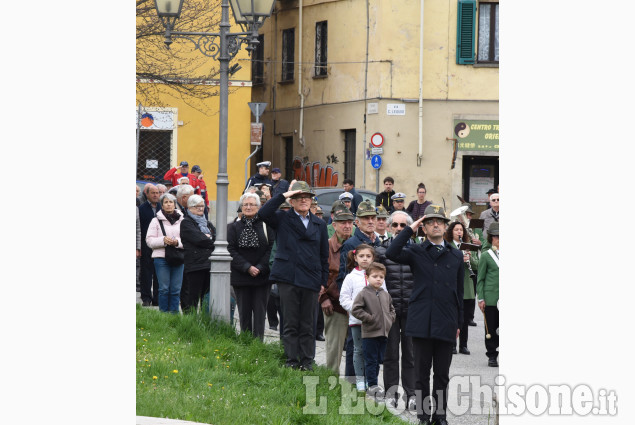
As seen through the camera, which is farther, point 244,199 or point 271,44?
point 271,44

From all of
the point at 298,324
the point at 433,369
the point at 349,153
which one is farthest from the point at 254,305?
the point at 349,153

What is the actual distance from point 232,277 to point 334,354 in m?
1.78

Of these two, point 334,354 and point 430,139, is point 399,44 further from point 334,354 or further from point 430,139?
point 334,354

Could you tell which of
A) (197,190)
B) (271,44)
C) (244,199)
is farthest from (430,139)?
(244,199)

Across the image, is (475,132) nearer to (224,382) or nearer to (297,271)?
(297,271)

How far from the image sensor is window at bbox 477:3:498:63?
3130cm

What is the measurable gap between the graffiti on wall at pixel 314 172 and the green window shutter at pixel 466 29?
511 centimetres

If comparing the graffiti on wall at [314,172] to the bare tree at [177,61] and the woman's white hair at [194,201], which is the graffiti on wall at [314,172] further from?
the woman's white hair at [194,201]

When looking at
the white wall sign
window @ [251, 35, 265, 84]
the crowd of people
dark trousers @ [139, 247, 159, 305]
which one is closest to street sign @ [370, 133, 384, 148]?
the white wall sign

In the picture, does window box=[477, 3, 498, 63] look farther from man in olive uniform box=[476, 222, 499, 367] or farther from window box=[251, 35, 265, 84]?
man in olive uniform box=[476, 222, 499, 367]

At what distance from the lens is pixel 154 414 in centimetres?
762

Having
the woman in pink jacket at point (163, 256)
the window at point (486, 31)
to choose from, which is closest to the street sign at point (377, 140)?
the window at point (486, 31)

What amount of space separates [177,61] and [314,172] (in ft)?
19.9

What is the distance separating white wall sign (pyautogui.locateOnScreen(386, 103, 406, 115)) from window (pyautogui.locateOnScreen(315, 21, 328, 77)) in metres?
3.23
